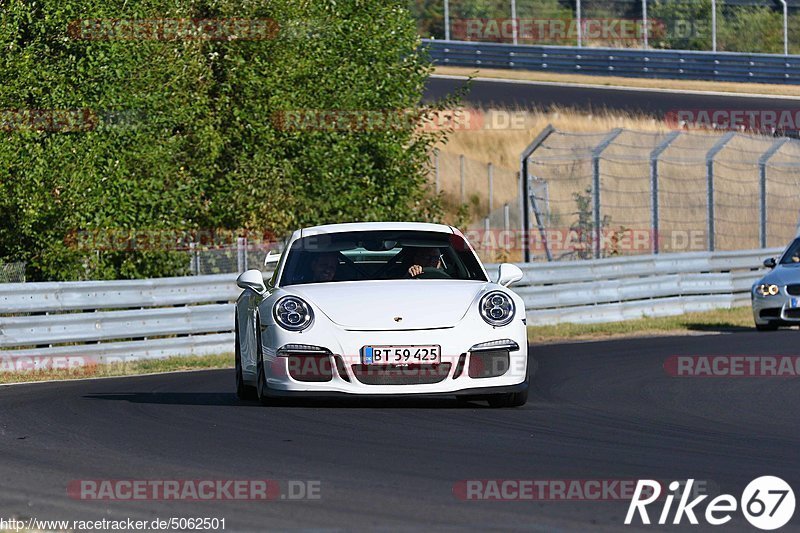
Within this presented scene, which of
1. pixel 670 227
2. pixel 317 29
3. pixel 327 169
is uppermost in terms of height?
pixel 317 29

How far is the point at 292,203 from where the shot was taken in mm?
23531

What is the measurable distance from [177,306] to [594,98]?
28920mm

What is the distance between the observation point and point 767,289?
64.0 feet

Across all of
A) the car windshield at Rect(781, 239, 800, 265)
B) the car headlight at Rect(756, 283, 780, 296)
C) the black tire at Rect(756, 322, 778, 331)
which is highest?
the car windshield at Rect(781, 239, 800, 265)

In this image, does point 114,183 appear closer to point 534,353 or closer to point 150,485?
point 534,353

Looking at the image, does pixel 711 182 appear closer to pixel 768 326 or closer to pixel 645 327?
pixel 645 327

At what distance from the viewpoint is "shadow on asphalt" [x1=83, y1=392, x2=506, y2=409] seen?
1017 cm

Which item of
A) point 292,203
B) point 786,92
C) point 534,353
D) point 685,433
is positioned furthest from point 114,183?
point 786,92

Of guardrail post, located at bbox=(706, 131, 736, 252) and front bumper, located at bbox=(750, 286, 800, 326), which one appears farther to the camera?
guardrail post, located at bbox=(706, 131, 736, 252)

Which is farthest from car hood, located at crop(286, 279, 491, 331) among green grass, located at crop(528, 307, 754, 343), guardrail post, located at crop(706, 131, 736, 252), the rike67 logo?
guardrail post, located at crop(706, 131, 736, 252)

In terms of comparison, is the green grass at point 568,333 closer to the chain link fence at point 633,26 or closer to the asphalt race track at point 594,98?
the asphalt race track at point 594,98

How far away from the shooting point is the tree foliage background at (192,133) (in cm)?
1961

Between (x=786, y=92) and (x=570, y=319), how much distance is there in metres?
21.4

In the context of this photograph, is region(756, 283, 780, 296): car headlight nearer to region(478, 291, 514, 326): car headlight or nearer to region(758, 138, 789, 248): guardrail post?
region(758, 138, 789, 248): guardrail post
